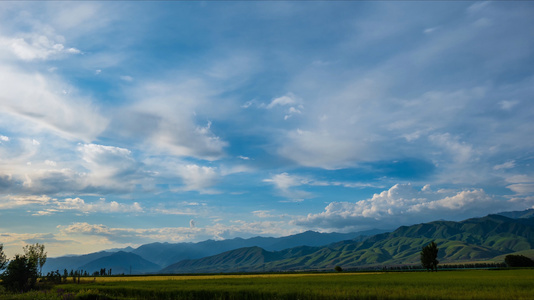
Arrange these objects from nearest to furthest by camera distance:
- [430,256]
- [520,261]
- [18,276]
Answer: [18,276]
[430,256]
[520,261]

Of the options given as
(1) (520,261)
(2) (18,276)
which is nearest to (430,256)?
(1) (520,261)

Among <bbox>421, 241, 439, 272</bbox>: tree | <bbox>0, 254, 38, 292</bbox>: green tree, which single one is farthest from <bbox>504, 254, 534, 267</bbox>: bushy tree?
<bbox>0, 254, 38, 292</bbox>: green tree

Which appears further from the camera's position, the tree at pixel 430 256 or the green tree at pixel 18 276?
the tree at pixel 430 256

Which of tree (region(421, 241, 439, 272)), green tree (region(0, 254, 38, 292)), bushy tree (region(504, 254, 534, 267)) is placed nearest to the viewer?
green tree (region(0, 254, 38, 292))

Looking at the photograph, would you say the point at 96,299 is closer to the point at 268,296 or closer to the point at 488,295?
the point at 268,296

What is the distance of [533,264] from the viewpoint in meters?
158

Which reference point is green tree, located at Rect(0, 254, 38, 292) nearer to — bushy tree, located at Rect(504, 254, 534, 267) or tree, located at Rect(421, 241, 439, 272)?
tree, located at Rect(421, 241, 439, 272)

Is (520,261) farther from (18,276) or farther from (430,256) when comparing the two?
(18,276)

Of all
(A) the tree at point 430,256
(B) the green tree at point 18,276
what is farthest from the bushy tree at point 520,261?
(B) the green tree at point 18,276

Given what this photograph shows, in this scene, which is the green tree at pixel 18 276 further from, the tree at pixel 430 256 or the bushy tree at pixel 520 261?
the bushy tree at pixel 520 261

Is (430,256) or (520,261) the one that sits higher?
(430,256)

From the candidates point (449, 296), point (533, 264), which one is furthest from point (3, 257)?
point (533, 264)

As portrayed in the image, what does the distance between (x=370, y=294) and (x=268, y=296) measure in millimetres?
12755

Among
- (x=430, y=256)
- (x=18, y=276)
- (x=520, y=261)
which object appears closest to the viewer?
(x=18, y=276)
